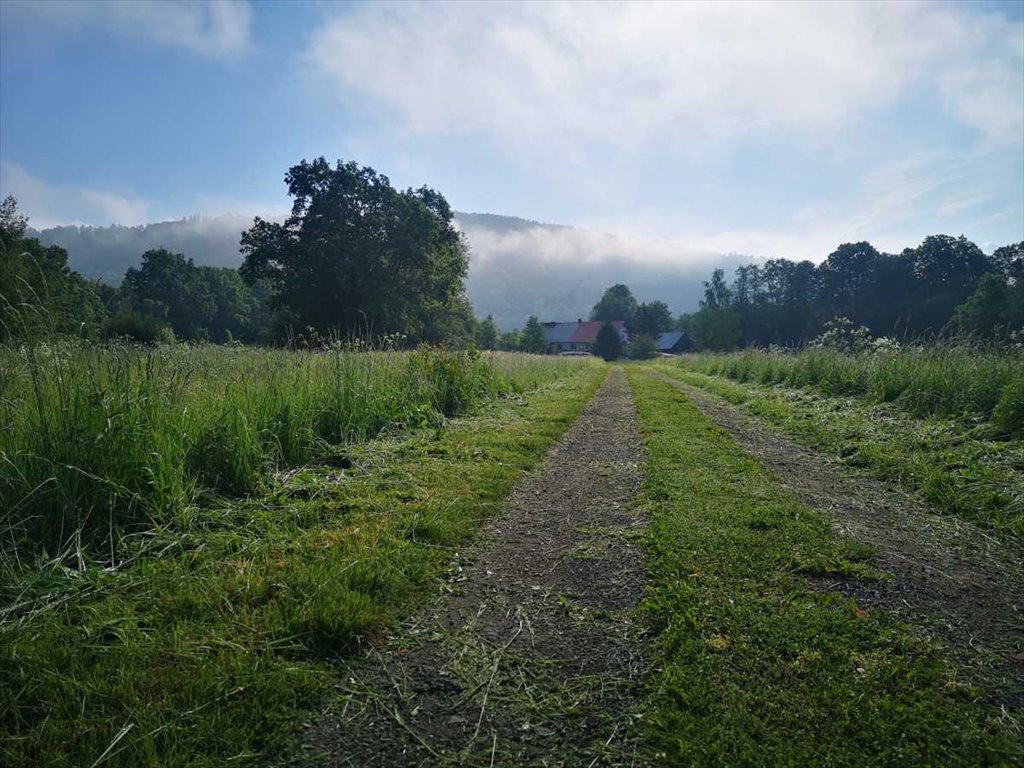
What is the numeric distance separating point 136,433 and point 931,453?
27.0 ft

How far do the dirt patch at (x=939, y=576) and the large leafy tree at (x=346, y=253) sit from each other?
35.1m

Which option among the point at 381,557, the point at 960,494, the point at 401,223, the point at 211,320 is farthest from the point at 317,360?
the point at 211,320

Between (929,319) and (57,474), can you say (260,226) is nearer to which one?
(57,474)

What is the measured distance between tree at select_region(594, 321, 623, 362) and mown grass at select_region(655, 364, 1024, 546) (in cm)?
6984

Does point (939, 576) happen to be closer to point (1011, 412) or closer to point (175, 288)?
point (1011, 412)

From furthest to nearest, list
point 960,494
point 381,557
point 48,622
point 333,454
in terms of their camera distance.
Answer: point 333,454
point 960,494
point 381,557
point 48,622

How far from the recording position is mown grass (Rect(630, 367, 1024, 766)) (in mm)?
1838

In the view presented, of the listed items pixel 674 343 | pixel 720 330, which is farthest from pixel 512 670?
pixel 674 343

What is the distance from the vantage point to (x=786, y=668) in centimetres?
226

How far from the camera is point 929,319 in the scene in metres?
69.4

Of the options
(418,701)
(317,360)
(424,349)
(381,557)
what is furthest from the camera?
(424,349)

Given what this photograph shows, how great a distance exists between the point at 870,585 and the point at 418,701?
2.74 metres

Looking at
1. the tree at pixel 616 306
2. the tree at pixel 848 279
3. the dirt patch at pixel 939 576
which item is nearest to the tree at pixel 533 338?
the tree at pixel 616 306

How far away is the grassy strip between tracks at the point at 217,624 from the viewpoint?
1.87 metres
